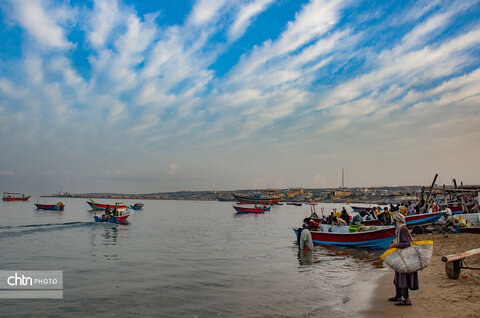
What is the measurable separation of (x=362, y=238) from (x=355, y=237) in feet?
1.36

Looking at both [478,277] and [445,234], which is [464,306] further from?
[445,234]

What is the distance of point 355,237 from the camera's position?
61.9 ft

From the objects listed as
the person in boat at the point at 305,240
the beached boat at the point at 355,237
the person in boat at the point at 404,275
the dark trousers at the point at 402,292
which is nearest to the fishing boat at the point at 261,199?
the beached boat at the point at 355,237

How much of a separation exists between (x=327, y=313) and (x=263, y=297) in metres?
2.42

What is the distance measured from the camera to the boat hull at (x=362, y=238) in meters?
17.9

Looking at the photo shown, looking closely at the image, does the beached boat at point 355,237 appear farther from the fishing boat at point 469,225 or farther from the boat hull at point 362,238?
the fishing boat at point 469,225

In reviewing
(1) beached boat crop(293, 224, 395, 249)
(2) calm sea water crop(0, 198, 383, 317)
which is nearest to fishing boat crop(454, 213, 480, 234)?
(1) beached boat crop(293, 224, 395, 249)

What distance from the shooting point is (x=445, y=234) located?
62.3ft

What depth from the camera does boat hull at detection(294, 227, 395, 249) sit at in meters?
17.9

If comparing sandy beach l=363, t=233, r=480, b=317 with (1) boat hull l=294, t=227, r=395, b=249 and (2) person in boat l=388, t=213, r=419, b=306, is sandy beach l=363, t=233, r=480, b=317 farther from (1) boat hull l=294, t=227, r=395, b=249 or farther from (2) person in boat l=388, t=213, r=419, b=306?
(1) boat hull l=294, t=227, r=395, b=249

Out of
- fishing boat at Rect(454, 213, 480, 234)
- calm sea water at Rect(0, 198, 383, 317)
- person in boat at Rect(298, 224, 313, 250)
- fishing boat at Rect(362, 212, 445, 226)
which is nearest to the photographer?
calm sea water at Rect(0, 198, 383, 317)

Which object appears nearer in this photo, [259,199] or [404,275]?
[404,275]

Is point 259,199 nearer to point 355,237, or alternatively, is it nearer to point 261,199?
point 261,199

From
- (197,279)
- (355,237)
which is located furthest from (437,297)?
(355,237)
